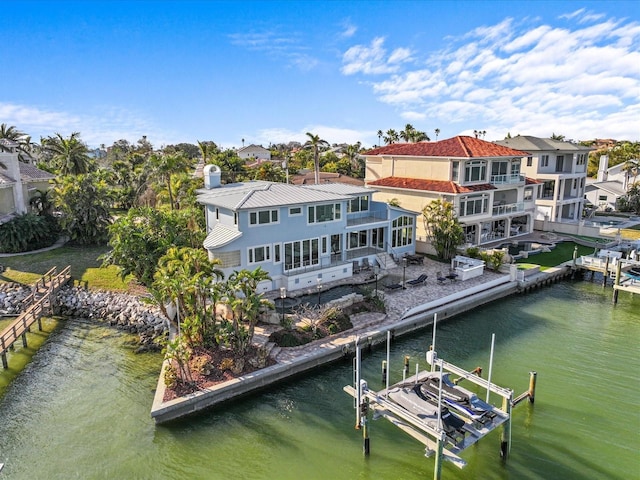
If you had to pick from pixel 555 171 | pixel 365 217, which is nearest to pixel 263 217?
pixel 365 217

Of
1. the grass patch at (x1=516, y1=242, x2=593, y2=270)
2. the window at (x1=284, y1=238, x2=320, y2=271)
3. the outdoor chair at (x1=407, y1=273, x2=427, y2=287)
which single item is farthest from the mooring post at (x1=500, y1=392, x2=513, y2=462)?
the grass patch at (x1=516, y1=242, x2=593, y2=270)

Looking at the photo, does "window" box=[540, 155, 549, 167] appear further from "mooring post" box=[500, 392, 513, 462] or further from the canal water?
"mooring post" box=[500, 392, 513, 462]

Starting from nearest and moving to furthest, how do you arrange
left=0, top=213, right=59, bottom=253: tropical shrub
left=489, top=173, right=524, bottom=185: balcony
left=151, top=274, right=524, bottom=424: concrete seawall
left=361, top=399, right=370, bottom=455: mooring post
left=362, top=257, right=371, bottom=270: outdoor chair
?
left=361, top=399, right=370, bottom=455: mooring post
left=151, top=274, right=524, bottom=424: concrete seawall
left=362, top=257, right=371, bottom=270: outdoor chair
left=0, top=213, right=59, bottom=253: tropical shrub
left=489, top=173, right=524, bottom=185: balcony

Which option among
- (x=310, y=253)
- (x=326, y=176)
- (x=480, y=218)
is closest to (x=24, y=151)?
(x=326, y=176)

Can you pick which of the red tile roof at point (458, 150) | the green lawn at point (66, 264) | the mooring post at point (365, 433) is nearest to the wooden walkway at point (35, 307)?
the green lawn at point (66, 264)

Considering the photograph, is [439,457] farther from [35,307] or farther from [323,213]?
[35,307]

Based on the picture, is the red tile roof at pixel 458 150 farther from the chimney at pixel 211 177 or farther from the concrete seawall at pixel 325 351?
the chimney at pixel 211 177

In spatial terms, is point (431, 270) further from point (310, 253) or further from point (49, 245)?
point (49, 245)
